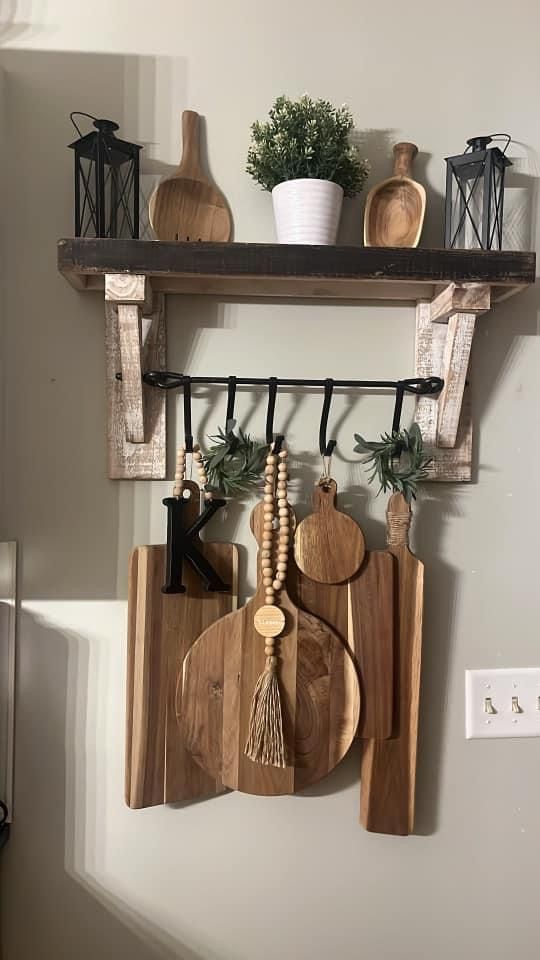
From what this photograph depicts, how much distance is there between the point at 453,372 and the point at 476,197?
257 millimetres

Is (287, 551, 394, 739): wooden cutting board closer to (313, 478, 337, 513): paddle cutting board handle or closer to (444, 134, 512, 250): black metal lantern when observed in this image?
(313, 478, 337, 513): paddle cutting board handle

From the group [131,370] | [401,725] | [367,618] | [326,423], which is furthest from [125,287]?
[401,725]

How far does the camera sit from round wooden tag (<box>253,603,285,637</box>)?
1.09 metres

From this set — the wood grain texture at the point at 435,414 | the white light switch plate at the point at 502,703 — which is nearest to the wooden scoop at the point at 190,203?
the wood grain texture at the point at 435,414

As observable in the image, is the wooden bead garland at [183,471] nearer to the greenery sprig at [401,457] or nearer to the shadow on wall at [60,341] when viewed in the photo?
the shadow on wall at [60,341]

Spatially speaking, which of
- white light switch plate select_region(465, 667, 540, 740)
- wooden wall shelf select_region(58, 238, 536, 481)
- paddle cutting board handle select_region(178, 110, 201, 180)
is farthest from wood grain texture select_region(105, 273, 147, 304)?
white light switch plate select_region(465, 667, 540, 740)

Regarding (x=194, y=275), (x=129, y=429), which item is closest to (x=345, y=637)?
(x=129, y=429)

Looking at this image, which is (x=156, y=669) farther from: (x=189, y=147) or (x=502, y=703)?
(x=189, y=147)

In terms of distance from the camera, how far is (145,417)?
3.67 feet

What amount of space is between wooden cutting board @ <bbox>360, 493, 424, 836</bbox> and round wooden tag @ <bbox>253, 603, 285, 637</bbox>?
18cm

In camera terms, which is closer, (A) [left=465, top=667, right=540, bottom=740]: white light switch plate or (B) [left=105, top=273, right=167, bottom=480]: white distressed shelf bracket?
(B) [left=105, top=273, right=167, bottom=480]: white distressed shelf bracket

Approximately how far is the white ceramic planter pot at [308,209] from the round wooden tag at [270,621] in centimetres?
50

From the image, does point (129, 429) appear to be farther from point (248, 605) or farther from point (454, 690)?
point (454, 690)

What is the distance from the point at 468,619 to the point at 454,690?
0.36 feet
